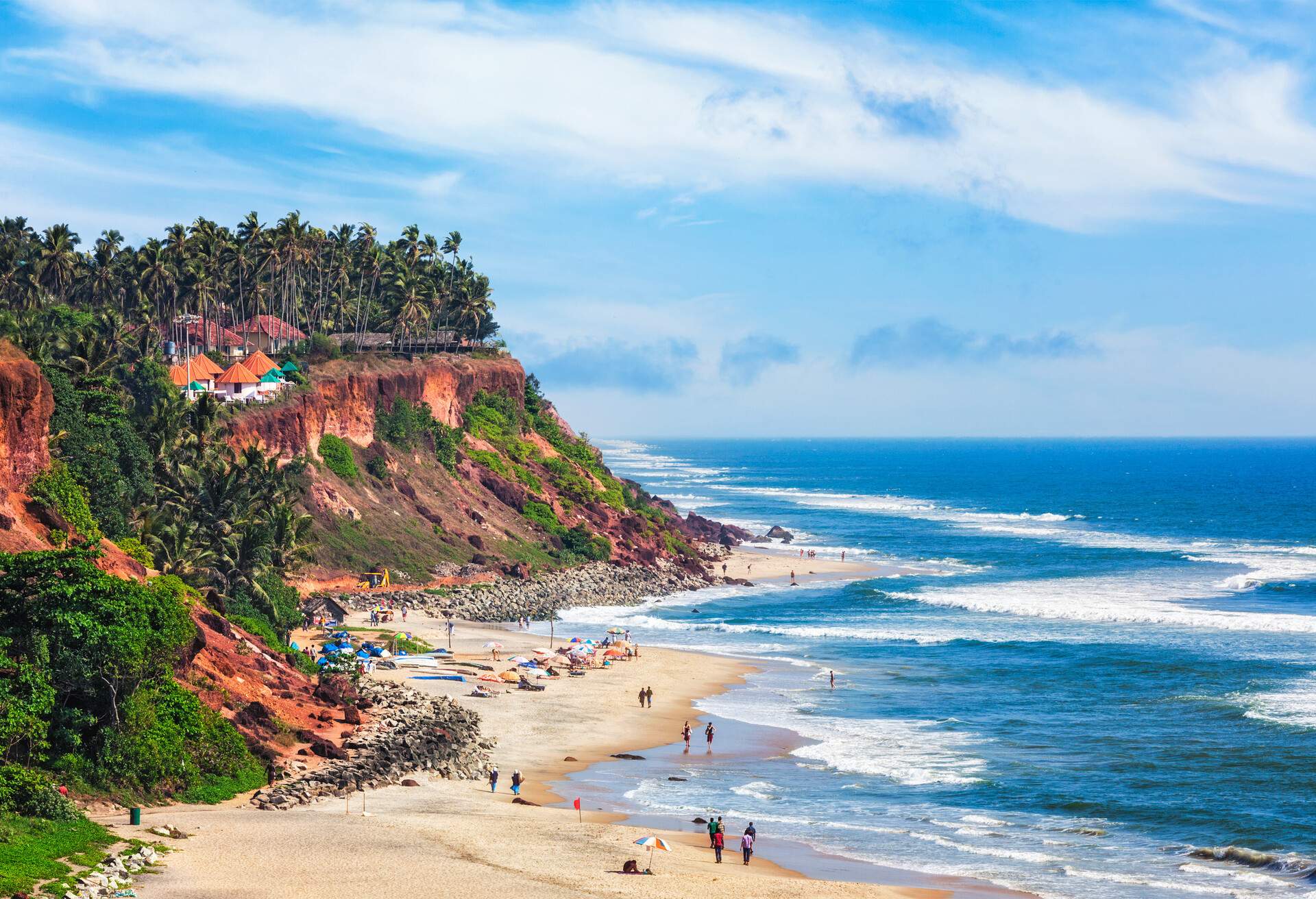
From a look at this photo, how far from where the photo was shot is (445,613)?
74625 millimetres

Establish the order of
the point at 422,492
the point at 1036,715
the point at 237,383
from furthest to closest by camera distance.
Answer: the point at 422,492 < the point at 237,383 < the point at 1036,715

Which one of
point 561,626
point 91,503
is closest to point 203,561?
point 91,503

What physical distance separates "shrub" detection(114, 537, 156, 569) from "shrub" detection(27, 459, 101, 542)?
1153mm

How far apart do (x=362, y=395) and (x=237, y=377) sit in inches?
379

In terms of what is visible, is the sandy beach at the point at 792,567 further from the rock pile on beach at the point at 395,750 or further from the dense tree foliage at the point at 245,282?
the rock pile on beach at the point at 395,750

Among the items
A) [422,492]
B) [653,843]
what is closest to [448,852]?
[653,843]

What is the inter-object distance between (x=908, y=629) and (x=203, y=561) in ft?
135

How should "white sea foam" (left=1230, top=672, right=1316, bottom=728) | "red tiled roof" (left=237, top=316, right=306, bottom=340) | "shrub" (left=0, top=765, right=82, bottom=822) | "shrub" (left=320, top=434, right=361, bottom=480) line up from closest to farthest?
"shrub" (left=0, top=765, right=82, bottom=822) < "white sea foam" (left=1230, top=672, right=1316, bottom=728) < "shrub" (left=320, top=434, right=361, bottom=480) < "red tiled roof" (left=237, top=316, right=306, bottom=340)

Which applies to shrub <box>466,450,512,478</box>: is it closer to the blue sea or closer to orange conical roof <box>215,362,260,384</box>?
the blue sea

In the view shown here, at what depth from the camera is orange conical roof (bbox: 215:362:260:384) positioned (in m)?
81.2

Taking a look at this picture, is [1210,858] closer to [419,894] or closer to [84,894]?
[419,894]

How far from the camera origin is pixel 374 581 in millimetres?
76375

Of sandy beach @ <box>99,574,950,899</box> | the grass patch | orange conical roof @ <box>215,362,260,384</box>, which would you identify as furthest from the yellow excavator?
the grass patch

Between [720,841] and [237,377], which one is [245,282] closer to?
[237,377]
